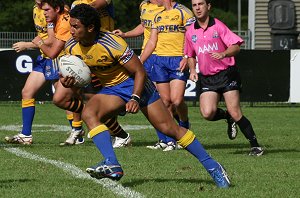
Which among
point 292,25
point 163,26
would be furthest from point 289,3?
point 163,26

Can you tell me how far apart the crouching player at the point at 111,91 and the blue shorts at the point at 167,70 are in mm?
3969

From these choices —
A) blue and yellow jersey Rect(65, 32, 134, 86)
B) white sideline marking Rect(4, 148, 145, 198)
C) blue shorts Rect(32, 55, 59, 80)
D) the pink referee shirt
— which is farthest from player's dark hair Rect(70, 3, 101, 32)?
blue shorts Rect(32, 55, 59, 80)

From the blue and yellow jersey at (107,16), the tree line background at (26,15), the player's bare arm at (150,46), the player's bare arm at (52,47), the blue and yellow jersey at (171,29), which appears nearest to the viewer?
the player's bare arm at (52,47)

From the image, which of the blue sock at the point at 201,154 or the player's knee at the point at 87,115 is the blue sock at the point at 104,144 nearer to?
the player's knee at the point at 87,115

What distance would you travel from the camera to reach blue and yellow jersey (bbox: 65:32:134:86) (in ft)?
27.6

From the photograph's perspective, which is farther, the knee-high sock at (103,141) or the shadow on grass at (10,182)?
the shadow on grass at (10,182)

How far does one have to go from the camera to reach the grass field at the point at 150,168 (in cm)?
830

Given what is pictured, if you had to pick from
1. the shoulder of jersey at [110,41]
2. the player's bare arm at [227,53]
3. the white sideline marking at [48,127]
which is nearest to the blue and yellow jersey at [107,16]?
the player's bare arm at [227,53]

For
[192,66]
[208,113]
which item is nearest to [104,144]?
[208,113]

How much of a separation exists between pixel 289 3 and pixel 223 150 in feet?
70.2

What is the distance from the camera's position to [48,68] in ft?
42.1

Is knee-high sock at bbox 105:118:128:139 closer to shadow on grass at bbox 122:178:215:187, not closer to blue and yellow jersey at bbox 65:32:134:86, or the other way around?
shadow on grass at bbox 122:178:215:187

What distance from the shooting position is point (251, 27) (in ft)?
113

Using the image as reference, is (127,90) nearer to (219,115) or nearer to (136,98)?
(136,98)
